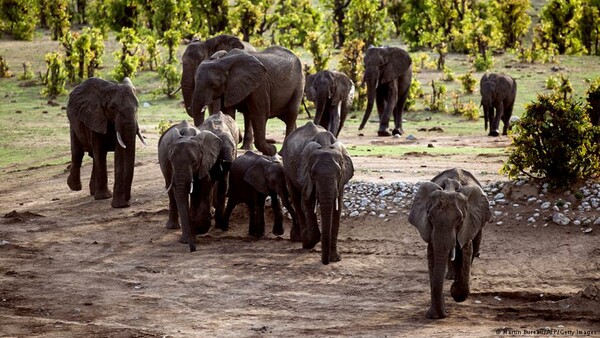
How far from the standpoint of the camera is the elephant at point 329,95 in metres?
21.2

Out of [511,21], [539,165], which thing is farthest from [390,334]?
[511,21]

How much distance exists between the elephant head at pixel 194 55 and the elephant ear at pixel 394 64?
5146mm

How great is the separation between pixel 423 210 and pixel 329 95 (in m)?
10.6

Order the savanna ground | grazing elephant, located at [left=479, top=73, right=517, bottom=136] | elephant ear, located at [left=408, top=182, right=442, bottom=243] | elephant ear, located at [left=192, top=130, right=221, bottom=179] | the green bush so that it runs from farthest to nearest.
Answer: grazing elephant, located at [left=479, top=73, right=517, bottom=136]
the green bush
elephant ear, located at [left=192, top=130, right=221, bottom=179]
elephant ear, located at [left=408, top=182, right=442, bottom=243]
the savanna ground

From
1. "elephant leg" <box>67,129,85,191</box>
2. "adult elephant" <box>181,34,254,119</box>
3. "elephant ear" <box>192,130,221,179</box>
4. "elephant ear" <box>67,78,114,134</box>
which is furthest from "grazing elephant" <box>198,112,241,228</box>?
"adult elephant" <box>181,34,254,119</box>

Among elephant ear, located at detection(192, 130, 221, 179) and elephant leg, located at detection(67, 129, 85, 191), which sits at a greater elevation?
elephant ear, located at detection(192, 130, 221, 179)

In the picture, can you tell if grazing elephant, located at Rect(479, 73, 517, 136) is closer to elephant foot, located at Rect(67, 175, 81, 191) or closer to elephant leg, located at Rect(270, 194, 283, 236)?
elephant foot, located at Rect(67, 175, 81, 191)

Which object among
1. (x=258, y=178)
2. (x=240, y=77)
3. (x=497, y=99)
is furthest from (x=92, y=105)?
(x=497, y=99)

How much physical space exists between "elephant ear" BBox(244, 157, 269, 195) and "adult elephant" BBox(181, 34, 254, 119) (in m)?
5.88

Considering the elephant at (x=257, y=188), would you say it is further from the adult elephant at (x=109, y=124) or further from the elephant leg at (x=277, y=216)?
the adult elephant at (x=109, y=124)

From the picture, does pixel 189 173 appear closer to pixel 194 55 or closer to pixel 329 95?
pixel 194 55

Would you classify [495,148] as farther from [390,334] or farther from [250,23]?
[250,23]

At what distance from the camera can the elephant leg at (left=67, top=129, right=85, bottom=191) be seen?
57.4 ft

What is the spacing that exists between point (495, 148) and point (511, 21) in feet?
77.2
